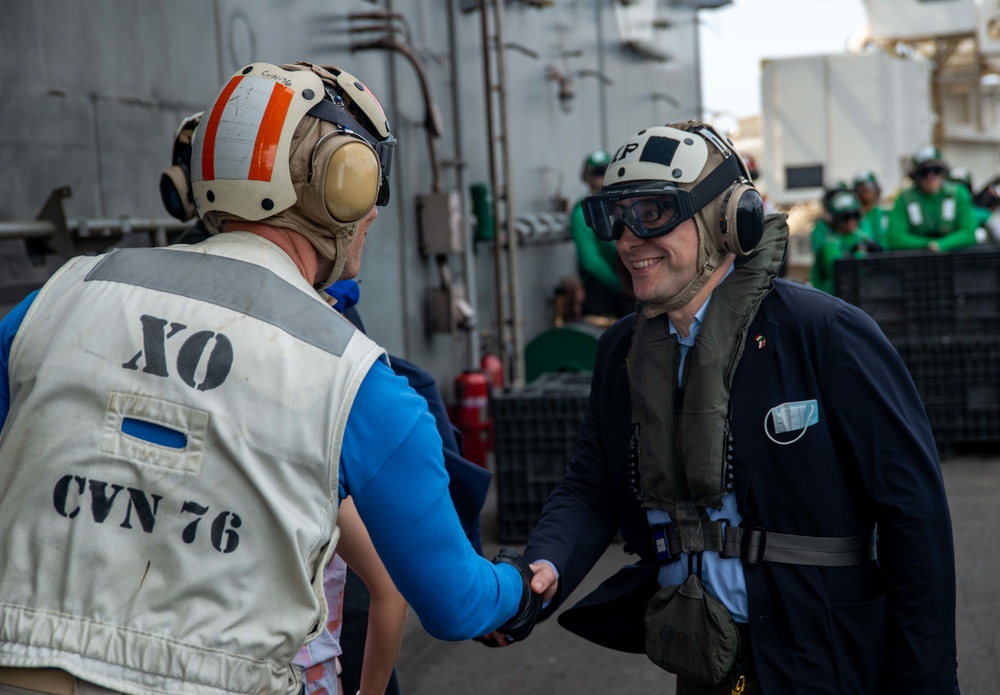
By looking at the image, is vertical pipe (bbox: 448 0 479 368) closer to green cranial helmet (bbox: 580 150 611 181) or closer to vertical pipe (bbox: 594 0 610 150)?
green cranial helmet (bbox: 580 150 611 181)

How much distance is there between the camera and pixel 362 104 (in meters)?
2.13

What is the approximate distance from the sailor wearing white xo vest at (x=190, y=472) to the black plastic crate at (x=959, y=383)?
767cm

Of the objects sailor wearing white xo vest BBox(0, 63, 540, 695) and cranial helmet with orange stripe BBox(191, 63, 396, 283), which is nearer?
sailor wearing white xo vest BBox(0, 63, 540, 695)

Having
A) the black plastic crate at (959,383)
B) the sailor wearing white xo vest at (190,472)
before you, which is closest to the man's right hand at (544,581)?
the sailor wearing white xo vest at (190,472)

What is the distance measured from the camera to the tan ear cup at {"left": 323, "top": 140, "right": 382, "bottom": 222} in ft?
6.36

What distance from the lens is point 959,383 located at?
8.77 metres

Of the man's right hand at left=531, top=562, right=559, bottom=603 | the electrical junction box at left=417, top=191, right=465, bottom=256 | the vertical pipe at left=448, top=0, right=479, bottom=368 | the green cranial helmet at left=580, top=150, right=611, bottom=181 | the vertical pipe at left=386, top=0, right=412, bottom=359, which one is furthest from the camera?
the green cranial helmet at left=580, top=150, right=611, bottom=181

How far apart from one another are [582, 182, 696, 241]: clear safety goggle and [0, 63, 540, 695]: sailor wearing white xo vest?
3.42ft

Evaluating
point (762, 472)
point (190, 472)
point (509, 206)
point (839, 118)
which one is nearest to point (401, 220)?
point (509, 206)

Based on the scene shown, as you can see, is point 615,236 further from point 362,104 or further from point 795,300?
point 362,104

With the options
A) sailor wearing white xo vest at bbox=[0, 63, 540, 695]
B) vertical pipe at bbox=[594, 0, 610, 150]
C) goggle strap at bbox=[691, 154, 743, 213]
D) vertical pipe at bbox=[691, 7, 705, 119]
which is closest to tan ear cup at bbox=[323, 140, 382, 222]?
sailor wearing white xo vest at bbox=[0, 63, 540, 695]

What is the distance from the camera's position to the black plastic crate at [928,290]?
8.66 meters

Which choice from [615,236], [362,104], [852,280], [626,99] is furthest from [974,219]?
[362,104]

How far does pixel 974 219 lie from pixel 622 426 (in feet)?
30.1
